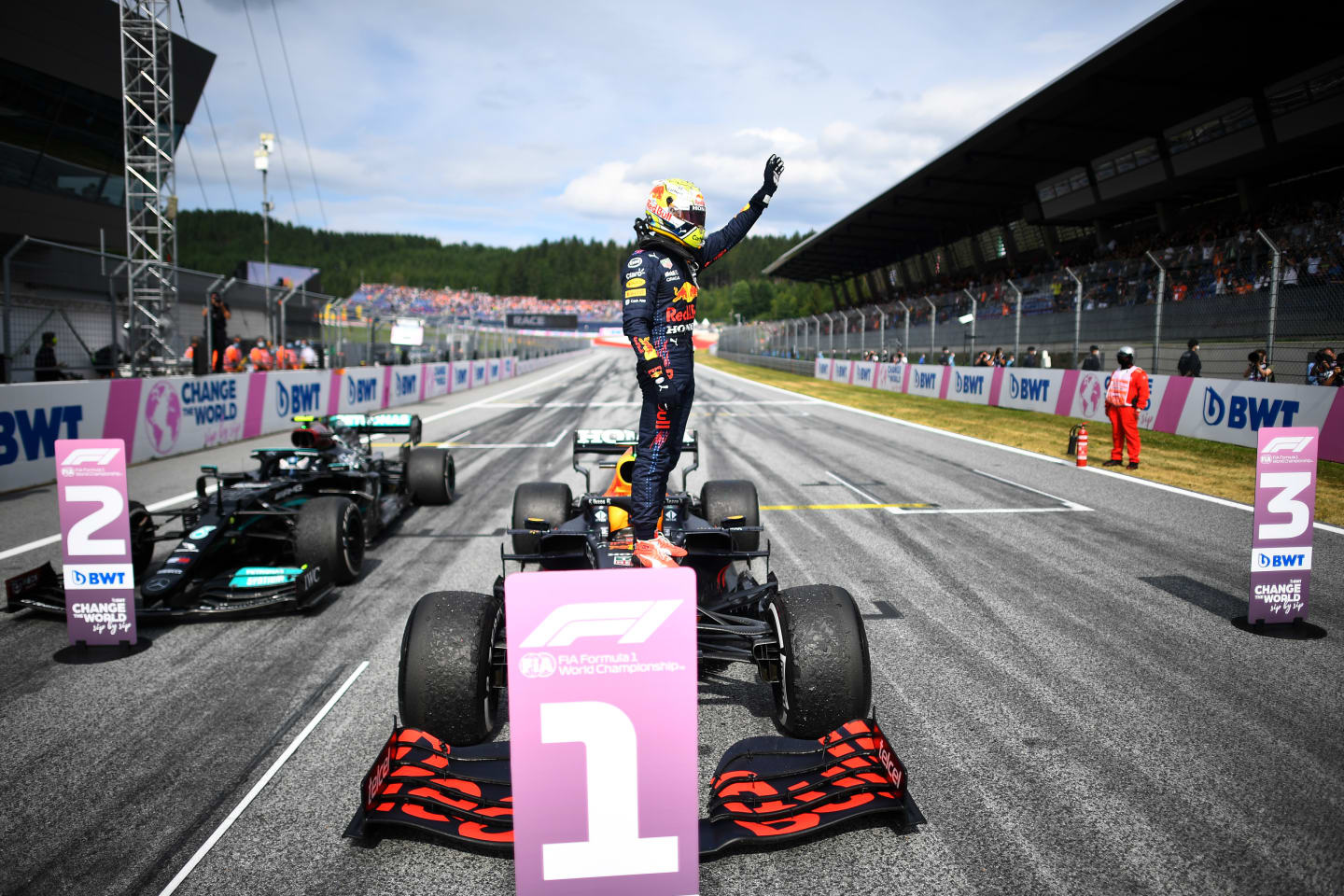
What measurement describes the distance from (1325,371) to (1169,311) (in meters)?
5.55

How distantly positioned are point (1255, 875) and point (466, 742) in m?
2.76

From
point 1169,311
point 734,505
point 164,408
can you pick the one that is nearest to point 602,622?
point 734,505

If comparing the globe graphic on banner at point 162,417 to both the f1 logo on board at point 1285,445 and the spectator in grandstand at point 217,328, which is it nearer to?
the spectator in grandstand at point 217,328

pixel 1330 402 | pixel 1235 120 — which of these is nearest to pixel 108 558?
pixel 1330 402

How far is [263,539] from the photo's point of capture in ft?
19.4

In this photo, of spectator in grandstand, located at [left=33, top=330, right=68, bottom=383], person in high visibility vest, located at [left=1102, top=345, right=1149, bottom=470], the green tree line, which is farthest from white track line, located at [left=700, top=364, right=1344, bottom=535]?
the green tree line

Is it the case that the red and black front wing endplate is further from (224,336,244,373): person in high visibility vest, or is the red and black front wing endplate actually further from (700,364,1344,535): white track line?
(224,336,244,373): person in high visibility vest

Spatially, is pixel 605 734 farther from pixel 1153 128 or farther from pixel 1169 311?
pixel 1153 128

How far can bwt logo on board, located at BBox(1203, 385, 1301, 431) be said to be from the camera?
11.8 metres

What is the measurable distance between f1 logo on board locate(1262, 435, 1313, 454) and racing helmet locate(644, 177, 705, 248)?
3.80 meters

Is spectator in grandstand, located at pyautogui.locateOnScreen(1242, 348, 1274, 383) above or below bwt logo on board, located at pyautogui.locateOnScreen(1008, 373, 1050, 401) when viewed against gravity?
above

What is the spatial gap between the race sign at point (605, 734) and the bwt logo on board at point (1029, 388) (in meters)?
18.8

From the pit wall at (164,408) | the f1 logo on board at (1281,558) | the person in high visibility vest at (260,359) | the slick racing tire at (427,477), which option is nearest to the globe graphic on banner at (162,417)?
the pit wall at (164,408)

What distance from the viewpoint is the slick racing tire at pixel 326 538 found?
539 cm
